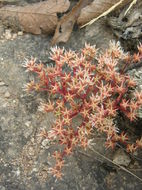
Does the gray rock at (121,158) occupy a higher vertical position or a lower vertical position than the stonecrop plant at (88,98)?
lower

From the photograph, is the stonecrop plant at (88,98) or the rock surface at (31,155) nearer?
the stonecrop plant at (88,98)

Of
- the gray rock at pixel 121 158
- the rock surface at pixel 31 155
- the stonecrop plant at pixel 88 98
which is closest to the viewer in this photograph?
the stonecrop plant at pixel 88 98

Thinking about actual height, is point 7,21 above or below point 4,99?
above

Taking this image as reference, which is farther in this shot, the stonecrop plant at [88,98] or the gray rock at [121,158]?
the gray rock at [121,158]

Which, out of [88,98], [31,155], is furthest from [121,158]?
[31,155]

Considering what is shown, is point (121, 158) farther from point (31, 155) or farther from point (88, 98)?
point (31, 155)

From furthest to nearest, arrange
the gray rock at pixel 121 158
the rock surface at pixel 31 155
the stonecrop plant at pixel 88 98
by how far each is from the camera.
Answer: the gray rock at pixel 121 158, the rock surface at pixel 31 155, the stonecrop plant at pixel 88 98

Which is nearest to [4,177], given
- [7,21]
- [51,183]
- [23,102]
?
[51,183]

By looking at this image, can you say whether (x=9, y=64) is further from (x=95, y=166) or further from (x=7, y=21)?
(x=95, y=166)
